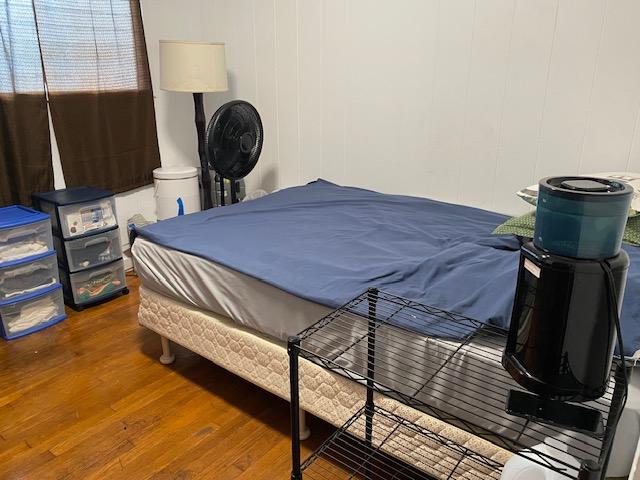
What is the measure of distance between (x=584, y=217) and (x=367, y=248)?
1.09 m

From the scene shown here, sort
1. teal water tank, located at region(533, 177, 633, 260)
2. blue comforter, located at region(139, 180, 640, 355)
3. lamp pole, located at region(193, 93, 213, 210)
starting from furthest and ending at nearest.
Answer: lamp pole, located at region(193, 93, 213, 210) < blue comforter, located at region(139, 180, 640, 355) < teal water tank, located at region(533, 177, 633, 260)

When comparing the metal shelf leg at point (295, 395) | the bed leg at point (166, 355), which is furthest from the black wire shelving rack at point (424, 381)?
the bed leg at point (166, 355)

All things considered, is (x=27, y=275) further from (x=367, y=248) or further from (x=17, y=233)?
(x=367, y=248)

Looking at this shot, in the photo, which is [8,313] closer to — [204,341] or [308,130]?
[204,341]

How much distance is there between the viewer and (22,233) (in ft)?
8.21

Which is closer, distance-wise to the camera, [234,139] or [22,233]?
[22,233]

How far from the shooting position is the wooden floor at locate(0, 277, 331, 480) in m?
1.70

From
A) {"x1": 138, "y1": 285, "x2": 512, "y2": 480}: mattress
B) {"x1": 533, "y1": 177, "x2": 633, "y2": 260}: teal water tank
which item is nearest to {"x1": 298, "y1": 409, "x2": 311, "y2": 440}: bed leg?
{"x1": 138, "y1": 285, "x2": 512, "y2": 480}: mattress

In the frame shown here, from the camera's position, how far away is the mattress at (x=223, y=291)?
1.66 meters

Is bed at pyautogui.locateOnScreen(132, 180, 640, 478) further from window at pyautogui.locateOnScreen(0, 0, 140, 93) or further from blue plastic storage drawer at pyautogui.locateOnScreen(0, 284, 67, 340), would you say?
window at pyautogui.locateOnScreen(0, 0, 140, 93)

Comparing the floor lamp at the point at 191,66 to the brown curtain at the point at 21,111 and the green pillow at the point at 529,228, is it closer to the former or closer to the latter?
the brown curtain at the point at 21,111

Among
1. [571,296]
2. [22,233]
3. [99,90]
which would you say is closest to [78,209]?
[22,233]

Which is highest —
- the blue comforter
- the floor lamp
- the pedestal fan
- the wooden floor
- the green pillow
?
the floor lamp

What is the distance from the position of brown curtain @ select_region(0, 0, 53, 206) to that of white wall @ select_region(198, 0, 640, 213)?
44.9 inches
